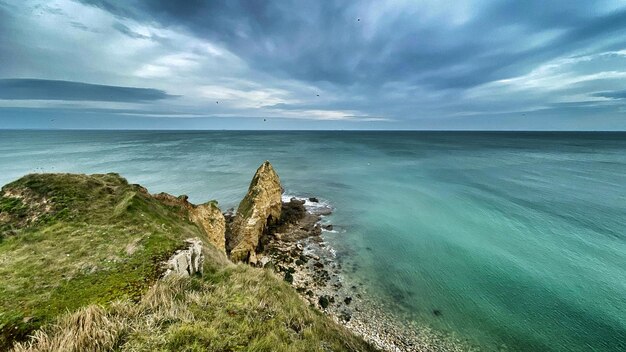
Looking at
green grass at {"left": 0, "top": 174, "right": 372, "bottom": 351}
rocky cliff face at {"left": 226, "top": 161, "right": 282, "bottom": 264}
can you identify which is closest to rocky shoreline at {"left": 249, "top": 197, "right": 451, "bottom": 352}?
rocky cliff face at {"left": 226, "top": 161, "right": 282, "bottom": 264}

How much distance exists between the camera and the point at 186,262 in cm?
905

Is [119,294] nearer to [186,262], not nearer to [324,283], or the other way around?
[186,262]

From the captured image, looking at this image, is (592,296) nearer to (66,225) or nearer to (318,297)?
(318,297)

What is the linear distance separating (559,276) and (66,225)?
3226 centimetres

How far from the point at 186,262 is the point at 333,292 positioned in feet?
41.0

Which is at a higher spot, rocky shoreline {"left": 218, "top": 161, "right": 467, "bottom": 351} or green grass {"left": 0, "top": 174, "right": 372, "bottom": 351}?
green grass {"left": 0, "top": 174, "right": 372, "bottom": 351}

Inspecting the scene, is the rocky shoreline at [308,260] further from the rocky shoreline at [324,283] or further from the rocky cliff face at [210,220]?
the rocky cliff face at [210,220]

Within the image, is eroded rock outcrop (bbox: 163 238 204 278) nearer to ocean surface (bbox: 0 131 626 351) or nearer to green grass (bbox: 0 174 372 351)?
green grass (bbox: 0 174 372 351)

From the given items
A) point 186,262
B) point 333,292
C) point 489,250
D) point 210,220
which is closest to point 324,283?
point 333,292

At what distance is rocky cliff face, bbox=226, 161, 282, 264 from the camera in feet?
73.1

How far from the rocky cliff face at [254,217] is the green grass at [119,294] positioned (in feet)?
33.7

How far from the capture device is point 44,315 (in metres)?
5.88

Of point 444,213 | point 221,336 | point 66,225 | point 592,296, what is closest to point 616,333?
point 592,296

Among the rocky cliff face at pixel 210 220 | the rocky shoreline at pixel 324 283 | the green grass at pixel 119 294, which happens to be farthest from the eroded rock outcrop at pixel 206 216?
the green grass at pixel 119 294
